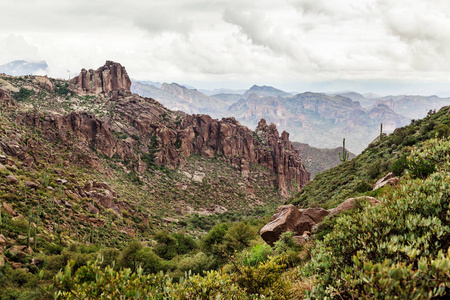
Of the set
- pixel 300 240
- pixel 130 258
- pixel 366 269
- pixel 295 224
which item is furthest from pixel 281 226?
pixel 130 258

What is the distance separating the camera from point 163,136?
114938 mm

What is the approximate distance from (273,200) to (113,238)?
8555 cm

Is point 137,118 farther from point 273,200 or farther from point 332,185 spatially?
point 332,185

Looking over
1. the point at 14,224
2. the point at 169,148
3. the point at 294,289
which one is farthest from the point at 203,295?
the point at 169,148

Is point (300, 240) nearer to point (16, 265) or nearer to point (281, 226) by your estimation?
point (281, 226)

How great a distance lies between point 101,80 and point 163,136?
53.4 meters

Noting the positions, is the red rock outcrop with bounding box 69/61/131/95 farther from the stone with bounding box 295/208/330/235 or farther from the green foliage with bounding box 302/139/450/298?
the green foliage with bounding box 302/139/450/298

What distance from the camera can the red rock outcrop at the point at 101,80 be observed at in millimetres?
128250

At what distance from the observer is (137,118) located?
114 metres

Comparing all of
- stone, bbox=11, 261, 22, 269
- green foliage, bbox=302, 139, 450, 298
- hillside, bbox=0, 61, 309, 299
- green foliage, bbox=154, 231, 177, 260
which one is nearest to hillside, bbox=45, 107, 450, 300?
green foliage, bbox=302, 139, 450, 298

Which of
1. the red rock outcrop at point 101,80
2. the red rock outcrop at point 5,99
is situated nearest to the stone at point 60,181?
the red rock outcrop at point 5,99

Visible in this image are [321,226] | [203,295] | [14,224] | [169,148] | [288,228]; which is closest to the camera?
[203,295]

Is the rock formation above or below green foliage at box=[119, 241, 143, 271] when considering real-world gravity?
above

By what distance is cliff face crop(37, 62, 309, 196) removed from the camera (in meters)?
92.6
